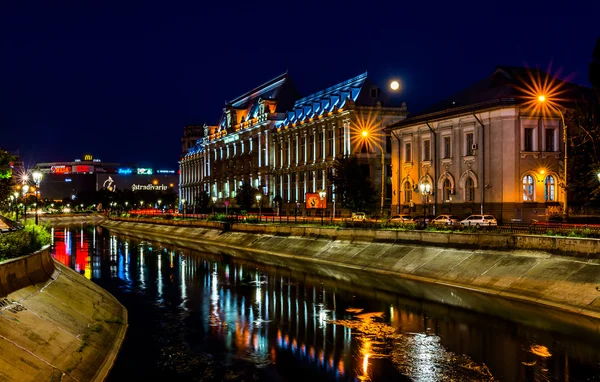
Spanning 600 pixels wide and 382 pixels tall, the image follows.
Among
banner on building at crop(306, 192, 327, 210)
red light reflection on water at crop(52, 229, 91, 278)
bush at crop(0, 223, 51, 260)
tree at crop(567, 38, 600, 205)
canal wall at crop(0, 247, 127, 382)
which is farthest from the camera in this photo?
banner on building at crop(306, 192, 327, 210)

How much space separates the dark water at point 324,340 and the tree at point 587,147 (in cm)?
2644

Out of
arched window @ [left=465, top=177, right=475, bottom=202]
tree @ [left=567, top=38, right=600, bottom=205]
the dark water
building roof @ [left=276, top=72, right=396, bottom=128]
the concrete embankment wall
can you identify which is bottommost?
the dark water

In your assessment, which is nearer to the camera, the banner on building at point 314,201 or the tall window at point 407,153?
the banner on building at point 314,201

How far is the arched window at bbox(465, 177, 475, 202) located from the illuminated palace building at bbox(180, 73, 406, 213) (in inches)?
542

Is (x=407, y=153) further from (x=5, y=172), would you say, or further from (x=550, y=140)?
(x=5, y=172)

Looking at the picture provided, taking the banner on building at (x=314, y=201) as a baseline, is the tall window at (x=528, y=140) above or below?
above

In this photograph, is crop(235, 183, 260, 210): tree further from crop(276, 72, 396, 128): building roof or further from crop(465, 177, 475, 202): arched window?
crop(465, 177, 475, 202): arched window

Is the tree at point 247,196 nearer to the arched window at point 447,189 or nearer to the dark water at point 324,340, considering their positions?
the arched window at point 447,189

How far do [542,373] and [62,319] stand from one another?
15159mm

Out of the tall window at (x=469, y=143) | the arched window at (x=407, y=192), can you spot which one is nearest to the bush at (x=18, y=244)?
the tall window at (x=469, y=143)

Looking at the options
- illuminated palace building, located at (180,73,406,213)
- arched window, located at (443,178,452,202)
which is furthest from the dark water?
illuminated palace building, located at (180,73,406,213)

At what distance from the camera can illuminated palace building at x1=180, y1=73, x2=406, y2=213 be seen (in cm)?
9525

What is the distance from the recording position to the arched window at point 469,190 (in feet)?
212

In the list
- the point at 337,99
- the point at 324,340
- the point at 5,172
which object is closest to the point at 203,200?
the point at 337,99
